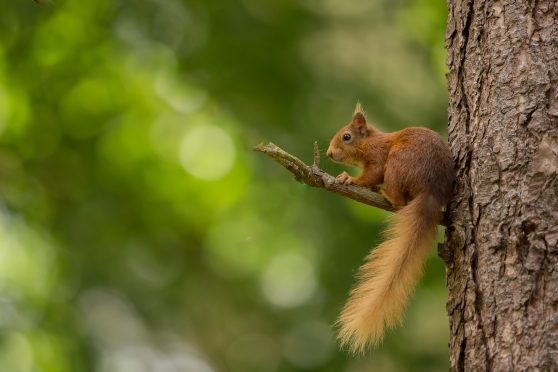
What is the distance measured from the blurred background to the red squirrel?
2.81 meters

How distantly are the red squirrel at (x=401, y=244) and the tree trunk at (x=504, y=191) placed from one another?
0.31 feet

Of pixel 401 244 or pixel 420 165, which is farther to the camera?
pixel 420 165

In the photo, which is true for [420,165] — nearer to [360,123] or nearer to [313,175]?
[313,175]

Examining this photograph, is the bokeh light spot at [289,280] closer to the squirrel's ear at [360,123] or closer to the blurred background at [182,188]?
the blurred background at [182,188]

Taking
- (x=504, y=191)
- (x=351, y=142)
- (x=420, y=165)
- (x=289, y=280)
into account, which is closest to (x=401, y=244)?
(x=420, y=165)

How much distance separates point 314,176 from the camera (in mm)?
3215

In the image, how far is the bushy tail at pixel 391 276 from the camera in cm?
318

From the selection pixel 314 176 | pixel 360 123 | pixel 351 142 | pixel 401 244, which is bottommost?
pixel 401 244

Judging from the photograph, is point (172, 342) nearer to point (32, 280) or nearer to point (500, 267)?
point (32, 280)

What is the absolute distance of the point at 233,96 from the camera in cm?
725

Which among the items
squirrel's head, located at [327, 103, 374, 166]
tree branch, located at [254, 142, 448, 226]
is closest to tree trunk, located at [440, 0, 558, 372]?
tree branch, located at [254, 142, 448, 226]

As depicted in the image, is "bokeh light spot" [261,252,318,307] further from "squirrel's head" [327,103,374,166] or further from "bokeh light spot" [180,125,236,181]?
"squirrel's head" [327,103,374,166]

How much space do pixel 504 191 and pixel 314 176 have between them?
2.24ft

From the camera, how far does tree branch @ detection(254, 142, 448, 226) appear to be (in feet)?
10.3
